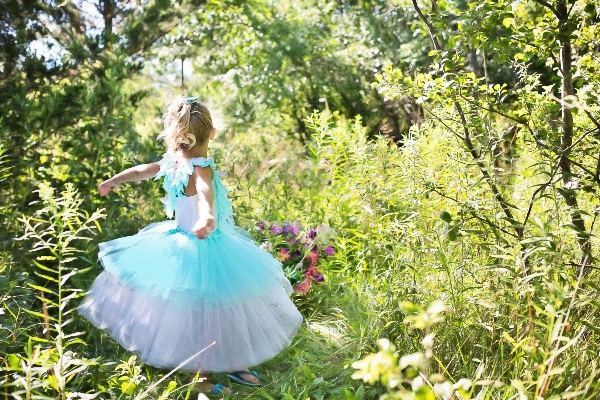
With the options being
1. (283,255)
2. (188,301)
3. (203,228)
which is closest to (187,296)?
(188,301)

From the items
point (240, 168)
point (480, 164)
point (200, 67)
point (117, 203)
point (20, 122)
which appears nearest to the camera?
point (480, 164)

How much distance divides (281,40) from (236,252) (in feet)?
17.7

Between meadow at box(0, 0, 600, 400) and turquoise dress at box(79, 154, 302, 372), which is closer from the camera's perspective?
meadow at box(0, 0, 600, 400)

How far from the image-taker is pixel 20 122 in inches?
144

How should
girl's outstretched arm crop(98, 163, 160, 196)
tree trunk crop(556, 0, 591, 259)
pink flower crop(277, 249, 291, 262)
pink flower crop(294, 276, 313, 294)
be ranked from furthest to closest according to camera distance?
pink flower crop(277, 249, 291, 262), pink flower crop(294, 276, 313, 294), girl's outstretched arm crop(98, 163, 160, 196), tree trunk crop(556, 0, 591, 259)

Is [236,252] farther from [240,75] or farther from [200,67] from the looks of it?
[200,67]

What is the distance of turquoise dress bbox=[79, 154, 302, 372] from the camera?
8.80 feet

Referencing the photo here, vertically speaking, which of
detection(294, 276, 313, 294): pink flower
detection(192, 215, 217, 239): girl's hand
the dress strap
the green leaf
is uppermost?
the green leaf

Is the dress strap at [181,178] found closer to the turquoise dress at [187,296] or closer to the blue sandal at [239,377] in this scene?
the turquoise dress at [187,296]

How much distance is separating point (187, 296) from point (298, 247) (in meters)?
1.27

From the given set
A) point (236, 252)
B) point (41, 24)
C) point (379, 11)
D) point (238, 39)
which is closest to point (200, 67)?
point (238, 39)

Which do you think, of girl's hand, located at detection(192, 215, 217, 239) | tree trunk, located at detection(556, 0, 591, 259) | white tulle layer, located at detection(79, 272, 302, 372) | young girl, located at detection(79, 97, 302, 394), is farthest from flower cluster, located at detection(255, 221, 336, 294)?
tree trunk, located at detection(556, 0, 591, 259)

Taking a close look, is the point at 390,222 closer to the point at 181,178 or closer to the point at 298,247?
the point at 298,247

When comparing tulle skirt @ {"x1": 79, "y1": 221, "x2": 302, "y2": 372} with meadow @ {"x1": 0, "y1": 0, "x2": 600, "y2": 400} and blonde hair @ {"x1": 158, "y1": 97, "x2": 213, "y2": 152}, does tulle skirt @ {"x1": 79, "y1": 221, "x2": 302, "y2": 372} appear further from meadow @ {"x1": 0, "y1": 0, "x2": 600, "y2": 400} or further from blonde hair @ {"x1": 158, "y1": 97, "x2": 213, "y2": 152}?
blonde hair @ {"x1": 158, "y1": 97, "x2": 213, "y2": 152}
